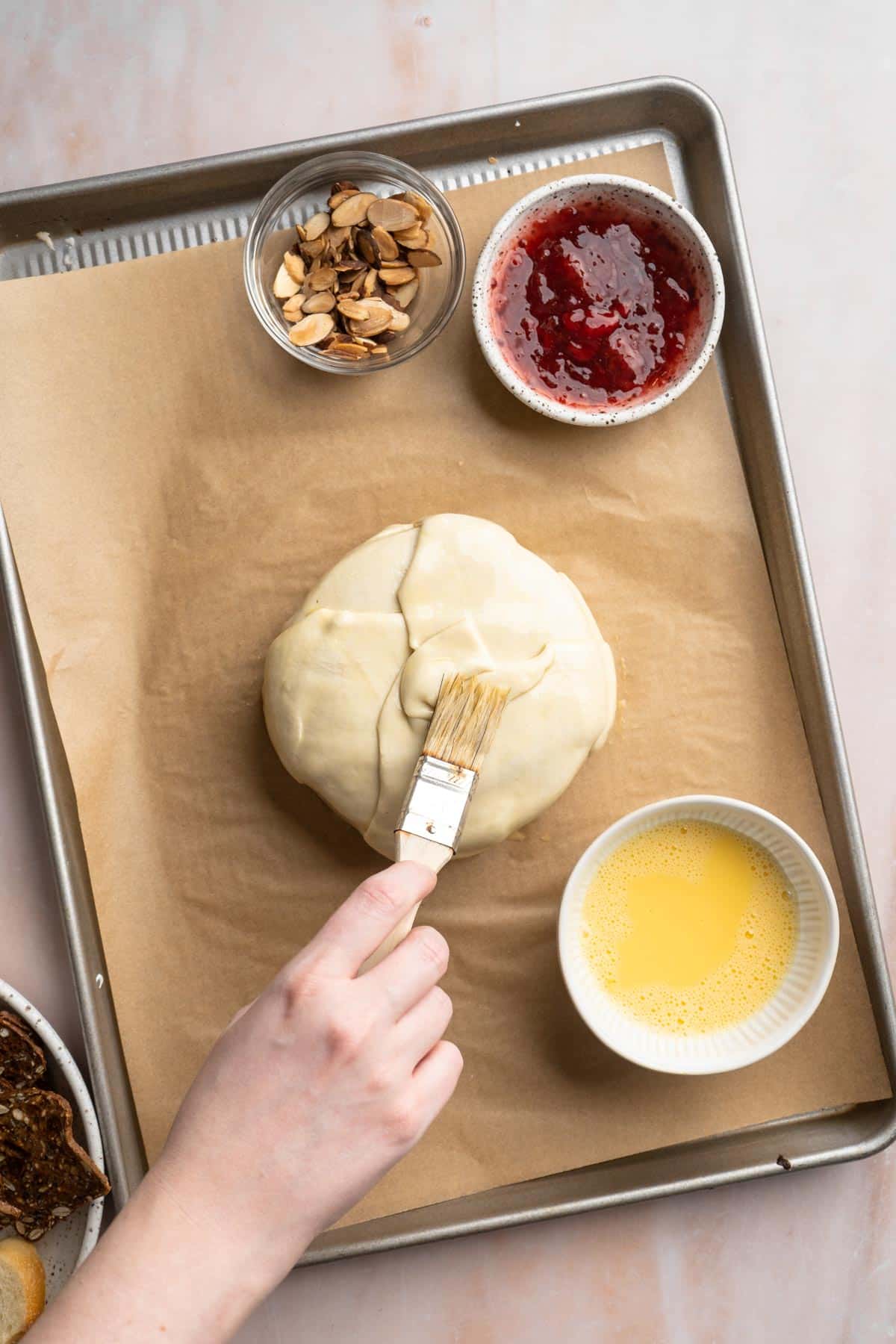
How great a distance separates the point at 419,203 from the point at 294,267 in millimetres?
218

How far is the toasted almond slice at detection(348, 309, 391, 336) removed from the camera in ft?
5.41

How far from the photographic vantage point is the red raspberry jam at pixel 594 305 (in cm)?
164

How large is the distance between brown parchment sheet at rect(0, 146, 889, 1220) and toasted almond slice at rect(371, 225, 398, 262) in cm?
14

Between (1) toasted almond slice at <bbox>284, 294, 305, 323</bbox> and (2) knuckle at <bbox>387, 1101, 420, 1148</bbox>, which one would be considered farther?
(1) toasted almond slice at <bbox>284, 294, 305, 323</bbox>

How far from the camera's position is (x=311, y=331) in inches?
64.7

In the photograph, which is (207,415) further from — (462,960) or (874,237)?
(874,237)

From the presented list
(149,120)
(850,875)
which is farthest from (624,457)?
(149,120)

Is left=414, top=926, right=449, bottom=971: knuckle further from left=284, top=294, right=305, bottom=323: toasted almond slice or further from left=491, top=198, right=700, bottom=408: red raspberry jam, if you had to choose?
left=284, top=294, right=305, bottom=323: toasted almond slice

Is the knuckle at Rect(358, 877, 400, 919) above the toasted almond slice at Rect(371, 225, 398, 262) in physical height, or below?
below

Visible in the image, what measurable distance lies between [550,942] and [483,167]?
1269 mm

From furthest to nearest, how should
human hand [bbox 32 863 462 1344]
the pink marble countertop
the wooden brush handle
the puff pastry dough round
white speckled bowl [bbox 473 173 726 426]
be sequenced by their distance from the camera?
the pink marble countertop, white speckled bowl [bbox 473 173 726 426], the puff pastry dough round, the wooden brush handle, human hand [bbox 32 863 462 1344]

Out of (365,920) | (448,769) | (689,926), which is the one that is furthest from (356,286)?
(689,926)

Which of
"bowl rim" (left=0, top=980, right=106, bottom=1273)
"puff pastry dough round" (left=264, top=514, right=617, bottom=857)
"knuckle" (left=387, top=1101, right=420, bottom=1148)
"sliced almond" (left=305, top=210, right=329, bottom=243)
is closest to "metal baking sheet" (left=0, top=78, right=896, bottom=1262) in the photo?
"bowl rim" (left=0, top=980, right=106, bottom=1273)

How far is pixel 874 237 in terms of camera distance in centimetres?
180
